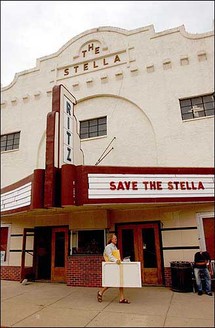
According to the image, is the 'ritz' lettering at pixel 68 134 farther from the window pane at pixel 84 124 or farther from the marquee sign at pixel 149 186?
the window pane at pixel 84 124

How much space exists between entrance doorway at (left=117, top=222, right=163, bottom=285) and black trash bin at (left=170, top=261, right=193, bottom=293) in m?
1.15

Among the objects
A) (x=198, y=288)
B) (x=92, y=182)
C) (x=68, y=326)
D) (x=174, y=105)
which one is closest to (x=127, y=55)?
(x=174, y=105)

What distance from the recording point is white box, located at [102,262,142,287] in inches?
268

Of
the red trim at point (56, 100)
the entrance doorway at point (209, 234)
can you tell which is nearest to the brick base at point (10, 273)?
the red trim at point (56, 100)

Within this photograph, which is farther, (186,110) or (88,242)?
(186,110)

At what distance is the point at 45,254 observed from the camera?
11.4 metres

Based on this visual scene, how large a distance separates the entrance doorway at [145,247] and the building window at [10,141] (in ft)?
24.2

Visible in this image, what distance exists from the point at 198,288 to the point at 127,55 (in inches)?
421

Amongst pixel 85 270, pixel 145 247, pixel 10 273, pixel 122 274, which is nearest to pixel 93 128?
pixel 145 247

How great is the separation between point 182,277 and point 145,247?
2.03 meters

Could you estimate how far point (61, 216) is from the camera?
11.2 metres

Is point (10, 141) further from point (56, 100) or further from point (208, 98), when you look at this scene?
point (208, 98)

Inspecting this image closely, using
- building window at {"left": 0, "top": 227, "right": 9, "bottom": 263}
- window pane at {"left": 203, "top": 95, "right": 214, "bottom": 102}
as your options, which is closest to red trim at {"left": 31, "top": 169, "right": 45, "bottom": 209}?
building window at {"left": 0, "top": 227, "right": 9, "bottom": 263}

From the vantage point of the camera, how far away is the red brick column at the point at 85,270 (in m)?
9.55
